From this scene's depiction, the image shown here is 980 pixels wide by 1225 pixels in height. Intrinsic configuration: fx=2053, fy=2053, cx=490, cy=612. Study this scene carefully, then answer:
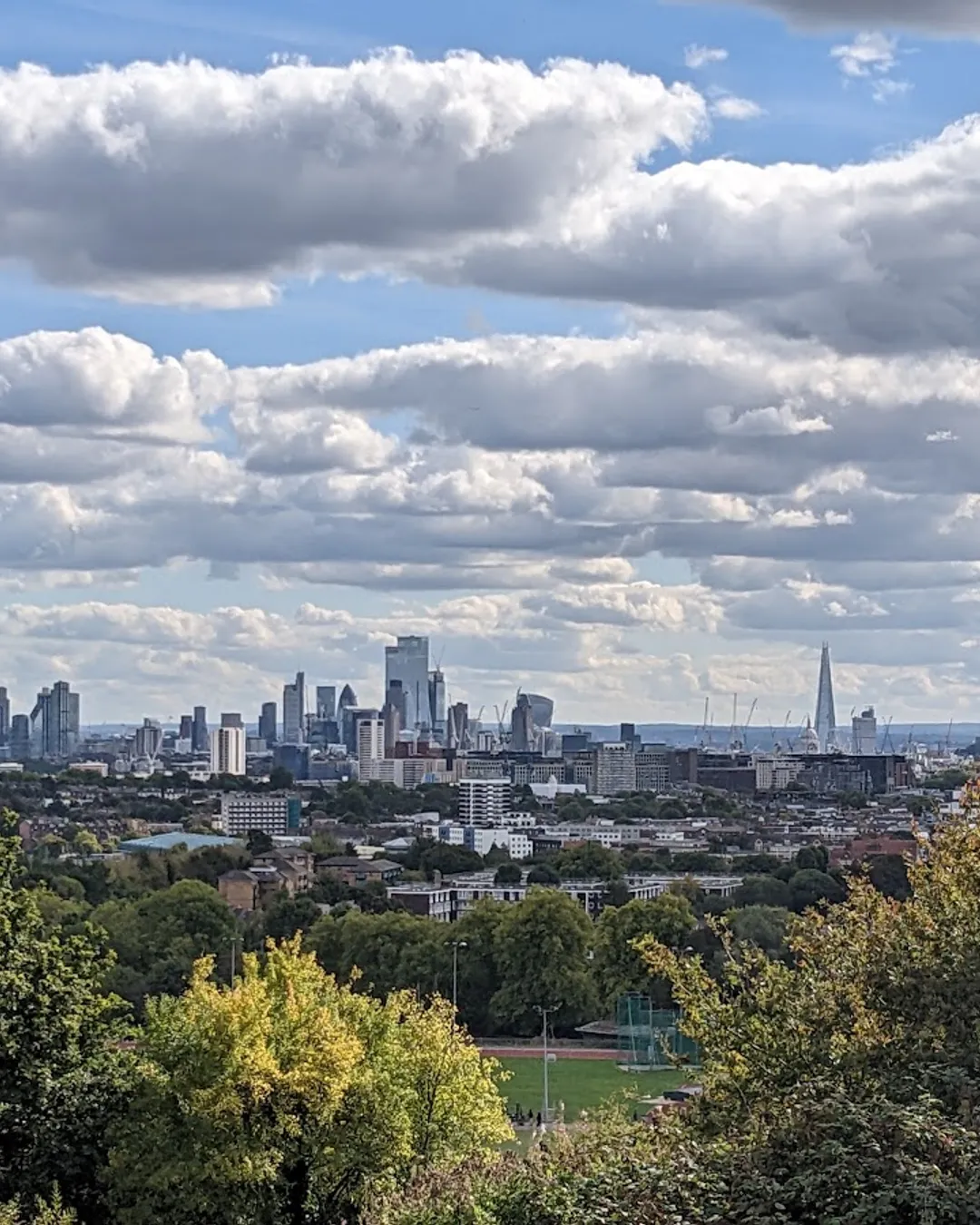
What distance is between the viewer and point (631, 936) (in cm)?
→ 6862

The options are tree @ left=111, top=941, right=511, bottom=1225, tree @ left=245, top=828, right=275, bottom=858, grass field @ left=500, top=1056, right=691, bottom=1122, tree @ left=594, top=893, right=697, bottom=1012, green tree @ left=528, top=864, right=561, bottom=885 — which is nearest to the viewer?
tree @ left=111, top=941, right=511, bottom=1225

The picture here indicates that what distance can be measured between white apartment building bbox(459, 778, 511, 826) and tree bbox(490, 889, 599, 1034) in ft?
357

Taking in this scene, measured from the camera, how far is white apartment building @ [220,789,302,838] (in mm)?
164500

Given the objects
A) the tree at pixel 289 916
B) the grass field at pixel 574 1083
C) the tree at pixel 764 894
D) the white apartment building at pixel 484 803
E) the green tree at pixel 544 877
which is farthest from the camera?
the white apartment building at pixel 484 803

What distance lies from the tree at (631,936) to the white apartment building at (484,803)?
4116 inches

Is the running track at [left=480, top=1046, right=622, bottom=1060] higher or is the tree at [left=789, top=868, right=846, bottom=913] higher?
the tree at [left=789, top=868, right=846, bottom=913]

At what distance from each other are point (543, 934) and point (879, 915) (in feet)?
163

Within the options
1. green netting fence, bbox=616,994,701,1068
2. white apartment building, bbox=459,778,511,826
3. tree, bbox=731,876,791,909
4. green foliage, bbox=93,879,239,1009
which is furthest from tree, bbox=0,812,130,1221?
white apartment building, bbox=459,778,511,826

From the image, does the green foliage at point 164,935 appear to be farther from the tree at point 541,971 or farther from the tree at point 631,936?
the tree at point 631,936

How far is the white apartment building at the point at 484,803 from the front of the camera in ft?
593

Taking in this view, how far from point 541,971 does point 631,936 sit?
12.1 feet

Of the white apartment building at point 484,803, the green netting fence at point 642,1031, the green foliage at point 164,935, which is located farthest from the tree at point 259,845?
the white apartment building at point 484,803

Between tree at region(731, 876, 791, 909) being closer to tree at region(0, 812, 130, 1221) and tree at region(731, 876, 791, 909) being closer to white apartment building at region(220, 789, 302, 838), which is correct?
tree at region(0, 812, 130, 1221)

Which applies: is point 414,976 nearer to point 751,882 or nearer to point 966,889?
point 751,882
